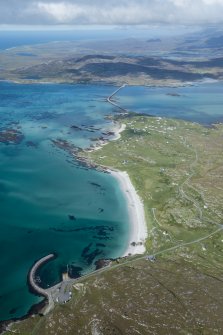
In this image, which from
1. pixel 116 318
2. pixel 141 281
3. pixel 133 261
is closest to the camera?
pixel 116 318

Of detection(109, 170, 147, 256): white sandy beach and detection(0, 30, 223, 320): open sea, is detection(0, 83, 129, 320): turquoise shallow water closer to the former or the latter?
detection(0, 30, 223, 320): open sea

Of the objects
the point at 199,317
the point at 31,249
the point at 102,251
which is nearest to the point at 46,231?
the point at 31,249

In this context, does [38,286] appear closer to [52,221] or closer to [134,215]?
[52,221]

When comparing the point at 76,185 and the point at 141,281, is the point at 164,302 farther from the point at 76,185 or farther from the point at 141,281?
the point at 76,185

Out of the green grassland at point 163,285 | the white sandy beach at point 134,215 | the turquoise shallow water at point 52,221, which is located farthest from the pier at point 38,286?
the white sandy beach at point 134,215

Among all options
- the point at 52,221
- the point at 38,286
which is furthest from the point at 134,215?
the point at 38,286

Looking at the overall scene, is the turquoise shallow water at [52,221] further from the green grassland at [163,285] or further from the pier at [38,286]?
the green grassland at [163,285]

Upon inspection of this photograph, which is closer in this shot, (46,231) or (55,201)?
(46,231)

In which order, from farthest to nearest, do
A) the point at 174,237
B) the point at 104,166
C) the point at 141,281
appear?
1. the point at 104,166
2. the point at 174,237
3. the point at 141,281
